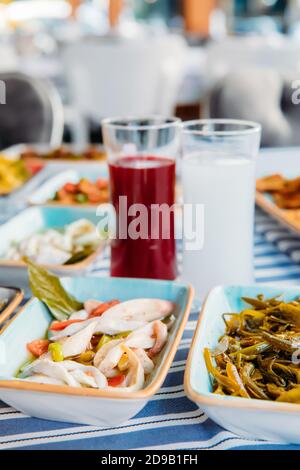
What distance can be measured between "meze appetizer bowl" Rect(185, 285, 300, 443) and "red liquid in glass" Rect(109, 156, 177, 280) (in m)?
0.17

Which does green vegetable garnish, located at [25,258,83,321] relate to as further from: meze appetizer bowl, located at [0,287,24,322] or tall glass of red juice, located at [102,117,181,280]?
tall glass of red juice, located at [102,117,181,280]

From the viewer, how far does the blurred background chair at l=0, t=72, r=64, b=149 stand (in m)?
2.30

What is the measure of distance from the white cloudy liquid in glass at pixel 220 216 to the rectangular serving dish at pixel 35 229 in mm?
167

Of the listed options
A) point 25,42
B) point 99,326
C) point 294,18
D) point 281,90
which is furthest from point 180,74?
point 99,326

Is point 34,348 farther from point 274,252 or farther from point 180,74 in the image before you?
point 180,74

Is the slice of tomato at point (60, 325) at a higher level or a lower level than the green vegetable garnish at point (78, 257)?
higher

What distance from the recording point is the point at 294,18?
602cm

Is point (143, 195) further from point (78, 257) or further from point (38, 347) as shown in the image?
point (38, 347)

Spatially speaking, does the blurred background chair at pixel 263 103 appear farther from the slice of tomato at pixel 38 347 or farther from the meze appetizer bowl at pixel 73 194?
the slice of tomato at pixel 38 347

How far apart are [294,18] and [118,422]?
6082mm

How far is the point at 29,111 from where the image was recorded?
7.63 ft

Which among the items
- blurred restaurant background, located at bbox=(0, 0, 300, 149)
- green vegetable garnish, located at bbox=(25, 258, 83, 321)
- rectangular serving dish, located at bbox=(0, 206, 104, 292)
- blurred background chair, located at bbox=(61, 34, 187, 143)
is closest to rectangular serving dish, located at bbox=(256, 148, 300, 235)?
rectangular serving dish, located at bbox=(0, 206, 104, 292)

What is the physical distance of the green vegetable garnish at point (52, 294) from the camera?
2.50ft

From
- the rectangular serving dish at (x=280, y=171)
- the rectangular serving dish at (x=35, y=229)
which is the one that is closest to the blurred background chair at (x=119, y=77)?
the rectangular serving dish at (x=280, y=171)
